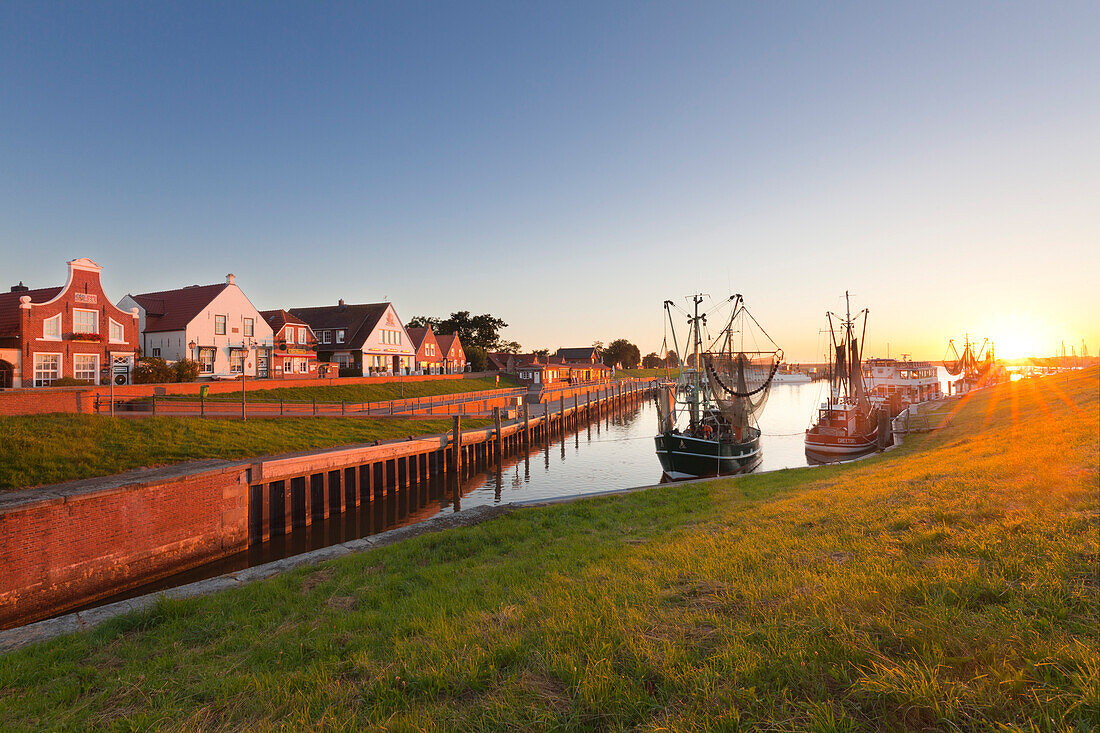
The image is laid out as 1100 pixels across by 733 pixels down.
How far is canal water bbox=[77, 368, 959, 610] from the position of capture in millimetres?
16719

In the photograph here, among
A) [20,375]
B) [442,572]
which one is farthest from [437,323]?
[442,572]

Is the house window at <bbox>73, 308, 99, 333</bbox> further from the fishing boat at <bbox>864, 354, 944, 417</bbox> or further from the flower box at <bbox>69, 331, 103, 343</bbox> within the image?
the fishing boat at <bbox>864, 354, 944, 417</bbox>

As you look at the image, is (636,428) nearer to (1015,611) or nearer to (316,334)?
(316,334)

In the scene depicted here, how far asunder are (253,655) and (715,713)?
5.33 m

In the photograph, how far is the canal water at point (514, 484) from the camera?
54.9ft

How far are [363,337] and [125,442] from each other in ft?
130

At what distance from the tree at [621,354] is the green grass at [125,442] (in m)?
146

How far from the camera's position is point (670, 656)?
4148 millimetres

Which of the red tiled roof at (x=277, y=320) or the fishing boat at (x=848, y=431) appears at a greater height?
the red tiled roof at (x=277, y=320)

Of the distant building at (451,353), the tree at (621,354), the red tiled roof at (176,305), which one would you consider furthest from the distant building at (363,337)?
the tree at (621,354)

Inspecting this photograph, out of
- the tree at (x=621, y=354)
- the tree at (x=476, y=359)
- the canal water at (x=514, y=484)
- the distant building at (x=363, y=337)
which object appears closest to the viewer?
the canal water at (x=514, y=484)

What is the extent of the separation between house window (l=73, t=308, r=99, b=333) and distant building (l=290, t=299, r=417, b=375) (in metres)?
23.8

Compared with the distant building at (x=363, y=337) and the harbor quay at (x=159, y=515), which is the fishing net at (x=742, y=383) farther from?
the distant building at (x=363, y=337)

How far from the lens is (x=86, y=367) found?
31703 millimetres
